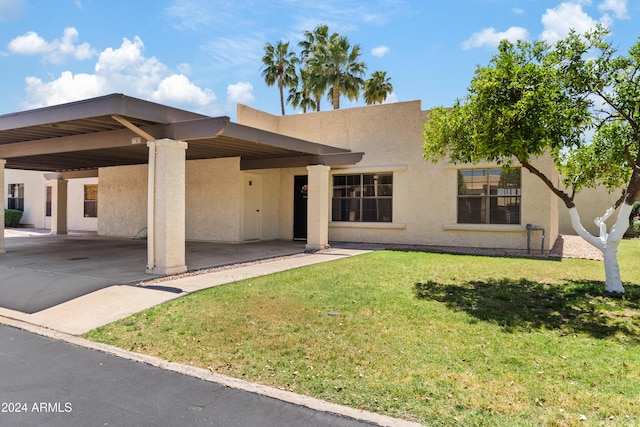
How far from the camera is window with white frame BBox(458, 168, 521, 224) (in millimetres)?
13836

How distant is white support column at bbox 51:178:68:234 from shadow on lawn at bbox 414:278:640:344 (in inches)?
777

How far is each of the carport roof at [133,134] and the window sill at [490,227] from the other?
4.16 metres

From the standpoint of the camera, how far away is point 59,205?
70.0ft

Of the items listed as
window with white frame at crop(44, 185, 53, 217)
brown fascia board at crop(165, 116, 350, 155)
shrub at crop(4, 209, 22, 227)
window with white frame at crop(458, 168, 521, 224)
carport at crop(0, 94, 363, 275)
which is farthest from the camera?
shrub at crop(4, 209, 22, 227)

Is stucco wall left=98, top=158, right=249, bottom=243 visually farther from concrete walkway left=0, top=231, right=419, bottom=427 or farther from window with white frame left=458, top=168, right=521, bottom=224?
concrete walkway left=0, top=231, right=419, bottom=427

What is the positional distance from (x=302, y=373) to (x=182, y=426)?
4.44ft

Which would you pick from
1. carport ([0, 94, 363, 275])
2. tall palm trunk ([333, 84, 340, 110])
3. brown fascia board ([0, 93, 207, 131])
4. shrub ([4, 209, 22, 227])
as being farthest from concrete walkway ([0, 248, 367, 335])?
shrub ([4, 209, 22, 227])

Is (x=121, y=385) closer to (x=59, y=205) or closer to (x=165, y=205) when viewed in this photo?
(x=165, y=205)

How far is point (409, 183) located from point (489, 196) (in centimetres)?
273

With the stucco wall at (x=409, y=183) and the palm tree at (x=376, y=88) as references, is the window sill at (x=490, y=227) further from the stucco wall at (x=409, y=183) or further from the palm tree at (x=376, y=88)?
the palm tree at (x=376, y=88)

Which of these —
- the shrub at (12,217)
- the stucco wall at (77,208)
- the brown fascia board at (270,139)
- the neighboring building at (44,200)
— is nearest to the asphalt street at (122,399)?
the brown fascia board at (270,139)

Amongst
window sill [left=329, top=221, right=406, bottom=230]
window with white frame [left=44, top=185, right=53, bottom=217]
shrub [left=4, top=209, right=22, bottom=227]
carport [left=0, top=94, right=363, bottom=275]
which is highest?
carport [left=0, top=94, right=363, bottom=275]

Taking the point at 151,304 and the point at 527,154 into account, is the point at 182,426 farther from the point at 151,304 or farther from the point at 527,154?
the point at 527,154

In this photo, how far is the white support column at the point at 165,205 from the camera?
29.8 feet
